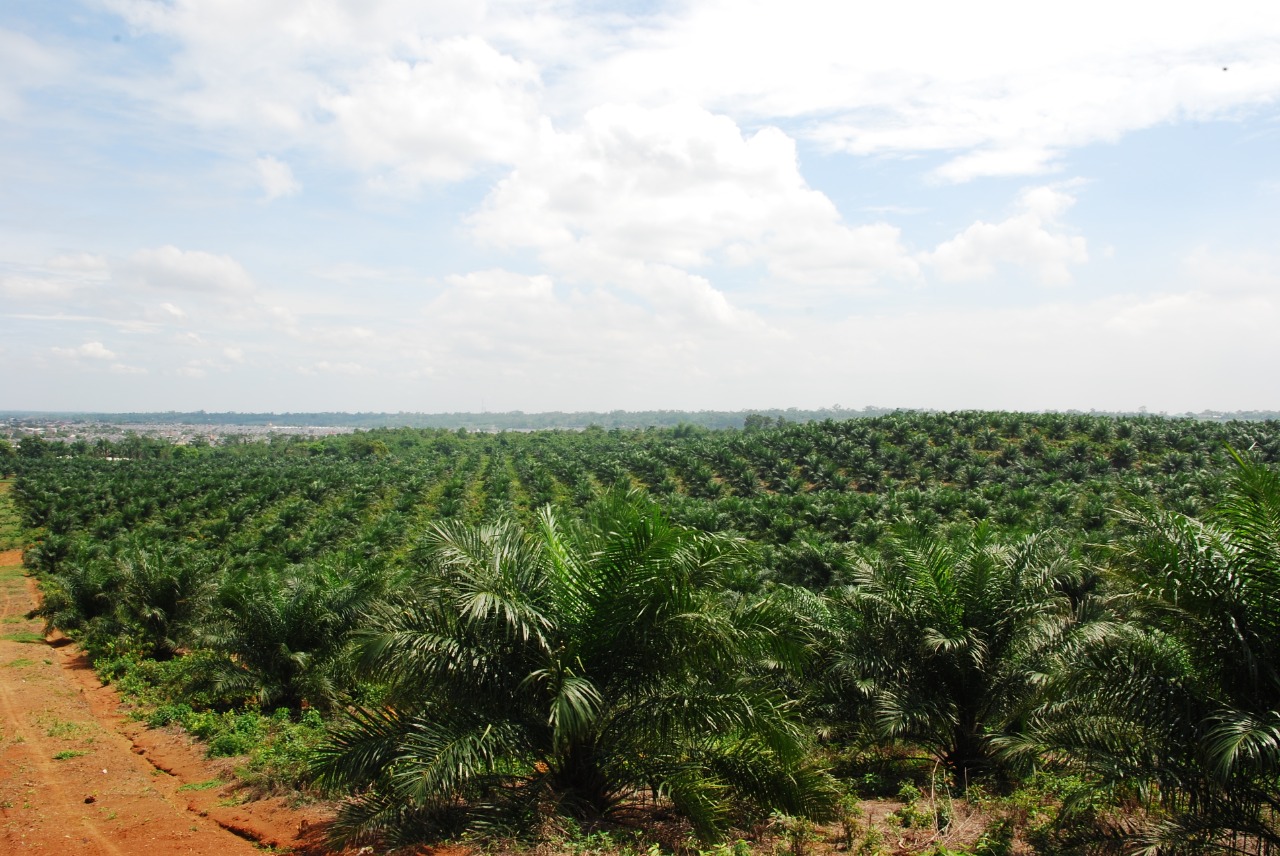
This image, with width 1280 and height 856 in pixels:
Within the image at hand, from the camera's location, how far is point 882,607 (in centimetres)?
873

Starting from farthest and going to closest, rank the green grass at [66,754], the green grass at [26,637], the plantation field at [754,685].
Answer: the green grass at [26,637]
the green grass at [66,754]
the plantation field at [754,685]

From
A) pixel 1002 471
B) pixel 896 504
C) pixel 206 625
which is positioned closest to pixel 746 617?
pixel 206 625

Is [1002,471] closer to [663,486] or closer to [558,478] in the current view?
[663,486]

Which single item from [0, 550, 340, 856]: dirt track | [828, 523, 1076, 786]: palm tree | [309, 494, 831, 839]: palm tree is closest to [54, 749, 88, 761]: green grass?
[0, 550, 340, 856]: dirt track

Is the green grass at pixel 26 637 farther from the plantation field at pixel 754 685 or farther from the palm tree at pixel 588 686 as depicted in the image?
the palm tree at pixel 588 686

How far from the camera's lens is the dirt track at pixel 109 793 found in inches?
252

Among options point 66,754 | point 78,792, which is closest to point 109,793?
point 78,792

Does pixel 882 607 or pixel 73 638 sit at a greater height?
pixel 882 607

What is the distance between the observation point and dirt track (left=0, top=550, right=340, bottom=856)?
21.0 feet

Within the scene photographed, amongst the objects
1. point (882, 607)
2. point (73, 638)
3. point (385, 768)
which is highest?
point (882, 607)

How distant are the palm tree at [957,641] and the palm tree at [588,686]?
7.98ft

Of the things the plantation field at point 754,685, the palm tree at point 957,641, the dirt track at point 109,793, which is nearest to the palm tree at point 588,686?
the plantation field at point 754,685

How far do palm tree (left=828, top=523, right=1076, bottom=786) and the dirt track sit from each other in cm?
581

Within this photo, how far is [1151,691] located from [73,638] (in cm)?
2328
